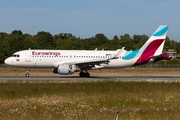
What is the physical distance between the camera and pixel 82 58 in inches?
1468

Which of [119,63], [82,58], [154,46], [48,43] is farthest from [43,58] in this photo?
[48,43]

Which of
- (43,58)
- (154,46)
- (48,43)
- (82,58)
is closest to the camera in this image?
(43,58)

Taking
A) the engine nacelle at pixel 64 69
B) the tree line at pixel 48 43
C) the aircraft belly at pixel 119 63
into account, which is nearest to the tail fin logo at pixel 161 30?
the aircraft belly at pixel 119 63

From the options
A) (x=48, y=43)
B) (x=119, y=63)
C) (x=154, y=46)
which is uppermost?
(x=48, y=43)

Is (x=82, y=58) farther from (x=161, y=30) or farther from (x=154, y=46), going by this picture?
(x=161, y=30)

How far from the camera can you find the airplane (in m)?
34.7

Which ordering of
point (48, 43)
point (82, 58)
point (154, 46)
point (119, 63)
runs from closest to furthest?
1. point (82, 58)
2. point (119, 63)
3. point (154, 46)
4. point (48, 43)

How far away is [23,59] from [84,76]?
30.1ft

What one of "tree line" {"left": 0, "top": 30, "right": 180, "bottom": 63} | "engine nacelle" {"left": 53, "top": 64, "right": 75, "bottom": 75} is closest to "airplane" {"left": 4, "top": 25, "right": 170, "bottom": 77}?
"engine nacelle" {"left": 53, "top": 64, "right": 75, "bottom": 75}

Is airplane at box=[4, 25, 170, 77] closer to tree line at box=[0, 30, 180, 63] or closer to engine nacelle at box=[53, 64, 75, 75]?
engine nacelle at box=[53, 64, 75, 75]

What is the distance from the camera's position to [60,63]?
3600 cm

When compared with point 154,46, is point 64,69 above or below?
below

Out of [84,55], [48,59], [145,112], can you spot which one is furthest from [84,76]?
[145,112]

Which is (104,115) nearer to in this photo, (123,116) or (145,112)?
(123,116)
